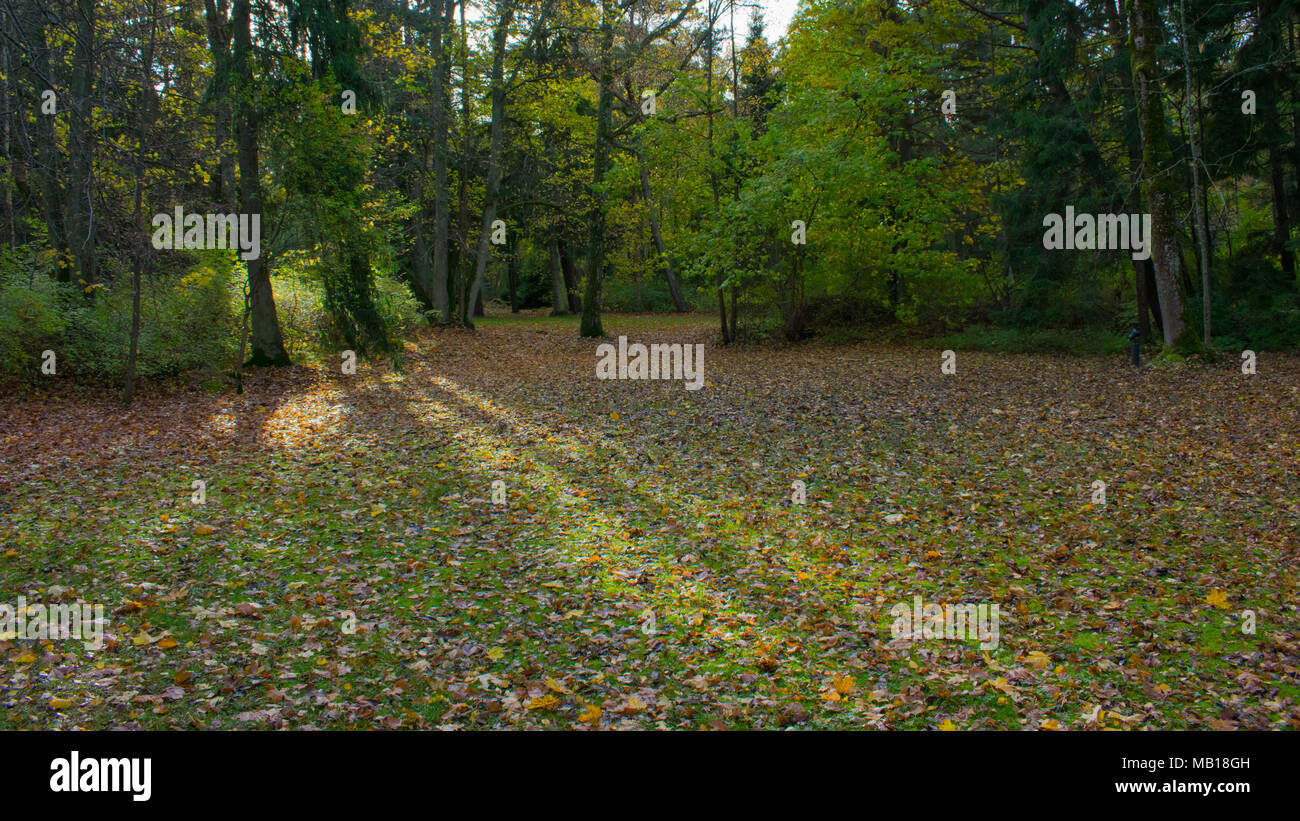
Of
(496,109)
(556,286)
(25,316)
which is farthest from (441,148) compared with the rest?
(556,286)

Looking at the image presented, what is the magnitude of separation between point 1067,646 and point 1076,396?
9.51 metres

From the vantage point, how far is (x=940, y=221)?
2220 centimetres

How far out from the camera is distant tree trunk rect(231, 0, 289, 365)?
1510 centimetres

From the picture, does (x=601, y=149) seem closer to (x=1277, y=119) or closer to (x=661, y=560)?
(x=1277, y=119)

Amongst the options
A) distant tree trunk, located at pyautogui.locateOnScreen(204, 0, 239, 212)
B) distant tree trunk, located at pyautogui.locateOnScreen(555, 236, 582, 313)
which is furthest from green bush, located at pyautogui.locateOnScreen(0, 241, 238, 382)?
distant tree trunk, located at pyautogui.locateOnScreen(555, 236, 582, 313)

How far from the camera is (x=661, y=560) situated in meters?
7.36

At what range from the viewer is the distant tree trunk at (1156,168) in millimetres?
15508

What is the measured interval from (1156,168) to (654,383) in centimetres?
1094

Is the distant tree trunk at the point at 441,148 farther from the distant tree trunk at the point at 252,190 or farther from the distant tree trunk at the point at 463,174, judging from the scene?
the distant tree trunk at the point at 252,190

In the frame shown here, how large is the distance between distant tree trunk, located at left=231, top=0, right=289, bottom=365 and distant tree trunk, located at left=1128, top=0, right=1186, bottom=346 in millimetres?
17216

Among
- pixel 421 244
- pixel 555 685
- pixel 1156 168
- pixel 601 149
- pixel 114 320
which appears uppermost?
pixel 601 149

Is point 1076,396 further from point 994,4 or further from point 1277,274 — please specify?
point 994,4

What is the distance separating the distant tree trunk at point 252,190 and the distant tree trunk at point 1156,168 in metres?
17.2
